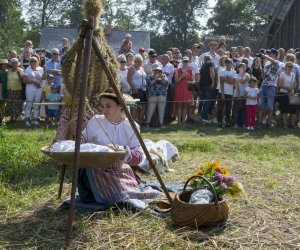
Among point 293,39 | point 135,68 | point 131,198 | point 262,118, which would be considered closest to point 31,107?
point 135,68

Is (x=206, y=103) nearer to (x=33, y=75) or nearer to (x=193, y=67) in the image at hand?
(x=193, y=67)

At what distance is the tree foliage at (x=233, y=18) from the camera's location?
5022cm

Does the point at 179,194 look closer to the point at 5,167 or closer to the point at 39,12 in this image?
the point at 5,167

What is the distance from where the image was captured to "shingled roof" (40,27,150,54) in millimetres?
34625

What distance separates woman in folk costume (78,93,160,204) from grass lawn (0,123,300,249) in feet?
0.89

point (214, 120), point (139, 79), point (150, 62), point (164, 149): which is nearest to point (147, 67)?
point (150, 62)

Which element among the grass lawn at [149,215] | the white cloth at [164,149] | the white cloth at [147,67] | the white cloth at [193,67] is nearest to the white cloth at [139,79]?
the white cloth at [147,67]

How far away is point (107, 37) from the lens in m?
34.0

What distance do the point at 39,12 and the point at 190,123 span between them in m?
53.5

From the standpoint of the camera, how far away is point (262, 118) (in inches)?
493

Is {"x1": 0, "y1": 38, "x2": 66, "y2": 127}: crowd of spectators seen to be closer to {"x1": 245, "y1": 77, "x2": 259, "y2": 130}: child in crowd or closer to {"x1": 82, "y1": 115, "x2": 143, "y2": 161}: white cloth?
{"x1": 245, "y1": 77, "x2": 259, "y2": 130}: child in crowd

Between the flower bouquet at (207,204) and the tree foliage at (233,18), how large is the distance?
46083 millimetres

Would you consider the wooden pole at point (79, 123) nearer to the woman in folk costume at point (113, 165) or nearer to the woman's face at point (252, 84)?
the woman in folk costume at point (113, 165)

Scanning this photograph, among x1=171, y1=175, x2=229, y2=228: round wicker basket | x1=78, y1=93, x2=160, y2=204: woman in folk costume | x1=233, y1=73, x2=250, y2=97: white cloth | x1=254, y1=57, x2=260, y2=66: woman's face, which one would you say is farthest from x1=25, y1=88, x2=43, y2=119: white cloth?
x1=171, y1=175, x2=229, y2=228: round wicker basket
